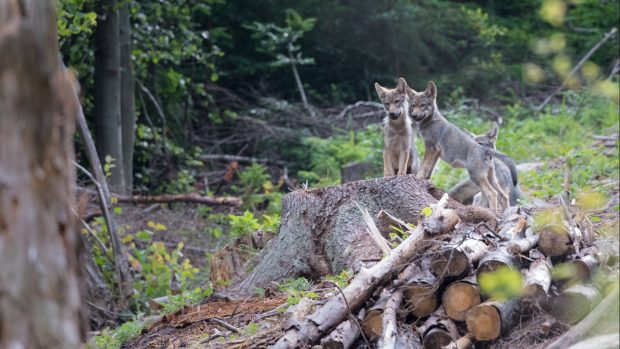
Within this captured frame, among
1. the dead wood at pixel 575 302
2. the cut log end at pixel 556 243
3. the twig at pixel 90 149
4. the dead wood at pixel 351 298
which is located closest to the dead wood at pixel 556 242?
the cut log end at pixel 556 243

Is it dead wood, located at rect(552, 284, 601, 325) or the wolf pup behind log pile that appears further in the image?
the wolf pup behind log pile

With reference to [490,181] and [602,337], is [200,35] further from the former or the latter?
[602,337]

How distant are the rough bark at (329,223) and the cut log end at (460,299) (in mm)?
1810

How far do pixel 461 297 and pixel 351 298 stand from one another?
2.57ft

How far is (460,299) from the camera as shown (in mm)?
6219

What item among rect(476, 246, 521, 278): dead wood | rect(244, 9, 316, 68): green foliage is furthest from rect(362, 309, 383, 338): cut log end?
rect(244, 9, 316, 68): green foliage

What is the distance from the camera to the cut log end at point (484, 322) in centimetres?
598

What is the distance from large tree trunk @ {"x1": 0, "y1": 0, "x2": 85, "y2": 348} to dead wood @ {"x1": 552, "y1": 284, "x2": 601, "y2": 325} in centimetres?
350

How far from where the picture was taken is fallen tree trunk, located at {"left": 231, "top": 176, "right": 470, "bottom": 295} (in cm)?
823

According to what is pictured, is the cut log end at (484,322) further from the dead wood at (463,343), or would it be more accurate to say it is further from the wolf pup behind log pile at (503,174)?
the wolf pup behind log pile at (503,174)

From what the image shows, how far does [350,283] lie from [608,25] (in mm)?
17663

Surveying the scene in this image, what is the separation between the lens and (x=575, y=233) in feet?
21.8

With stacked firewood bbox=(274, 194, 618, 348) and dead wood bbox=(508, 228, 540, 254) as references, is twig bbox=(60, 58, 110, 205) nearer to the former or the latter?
stacked firewood bbox=(274, 194, 618, 348)

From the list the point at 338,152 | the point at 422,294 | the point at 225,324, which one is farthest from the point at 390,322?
the point at 338,152
